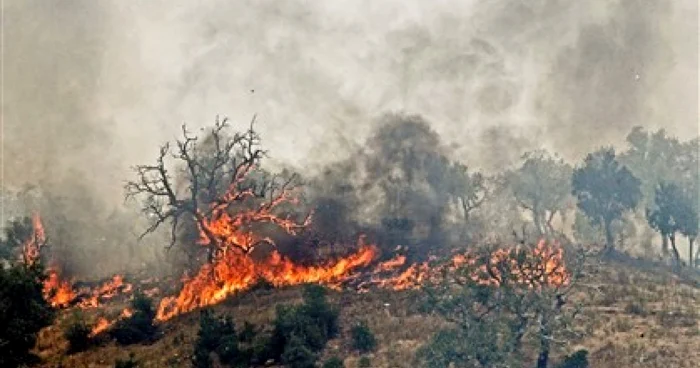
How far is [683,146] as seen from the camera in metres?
89.1

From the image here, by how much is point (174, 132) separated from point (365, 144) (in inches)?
1410

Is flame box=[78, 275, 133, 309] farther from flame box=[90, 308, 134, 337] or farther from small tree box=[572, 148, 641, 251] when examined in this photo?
small tree box=[572, 148, 641, 251]

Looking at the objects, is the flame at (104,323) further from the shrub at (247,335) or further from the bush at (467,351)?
the bush at (467,351)

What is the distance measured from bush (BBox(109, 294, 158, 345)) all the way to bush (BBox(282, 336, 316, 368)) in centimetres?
1376

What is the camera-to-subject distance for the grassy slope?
36000mm

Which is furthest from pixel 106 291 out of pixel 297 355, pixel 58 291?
pixel 297 355

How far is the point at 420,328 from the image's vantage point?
135 feet

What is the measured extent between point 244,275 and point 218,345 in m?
19.2

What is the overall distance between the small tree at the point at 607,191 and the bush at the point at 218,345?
49.4 m

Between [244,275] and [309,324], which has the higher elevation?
[244,275]

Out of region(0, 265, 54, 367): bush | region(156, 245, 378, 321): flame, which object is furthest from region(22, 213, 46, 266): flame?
region(0, 265, 54, 367): bush

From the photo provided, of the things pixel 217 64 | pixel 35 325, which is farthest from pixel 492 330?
pixel 217 64

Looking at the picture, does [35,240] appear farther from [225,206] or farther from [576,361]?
[576,361]

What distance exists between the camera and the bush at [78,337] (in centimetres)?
4301
